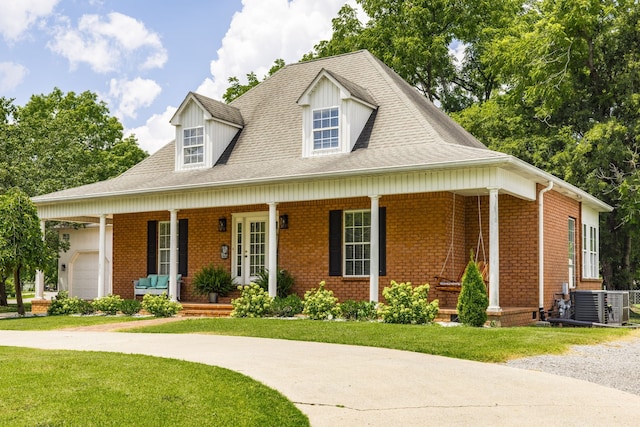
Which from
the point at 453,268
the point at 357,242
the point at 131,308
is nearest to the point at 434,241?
the point at 453,268

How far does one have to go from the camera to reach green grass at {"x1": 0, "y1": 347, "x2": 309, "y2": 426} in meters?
6.39

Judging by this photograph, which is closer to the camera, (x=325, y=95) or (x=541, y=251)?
(x=541, y=251)

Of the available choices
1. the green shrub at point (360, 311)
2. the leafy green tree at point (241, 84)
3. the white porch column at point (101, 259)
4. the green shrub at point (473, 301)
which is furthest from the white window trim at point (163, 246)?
the leafy green tree at point (241, 84)

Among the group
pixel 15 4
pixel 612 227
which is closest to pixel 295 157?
pixel 15 4

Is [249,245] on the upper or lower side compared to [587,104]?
lower

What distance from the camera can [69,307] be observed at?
20.1 m

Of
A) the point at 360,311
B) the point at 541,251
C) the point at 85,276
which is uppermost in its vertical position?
the point at 541,251

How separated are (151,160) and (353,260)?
8.67 m

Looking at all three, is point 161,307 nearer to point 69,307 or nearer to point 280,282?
point 280,282

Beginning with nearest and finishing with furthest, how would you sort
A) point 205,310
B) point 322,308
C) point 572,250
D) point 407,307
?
1. point 407,307
2. point 322,308
3. point 205,310
4. point 572,250

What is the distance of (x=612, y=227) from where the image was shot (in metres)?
25.6

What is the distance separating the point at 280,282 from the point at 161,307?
10.2 feet

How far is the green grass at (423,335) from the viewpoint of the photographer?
35.8 feet

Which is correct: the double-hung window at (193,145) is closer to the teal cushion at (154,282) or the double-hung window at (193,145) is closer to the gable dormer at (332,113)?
the teal cushion at (154,282)
